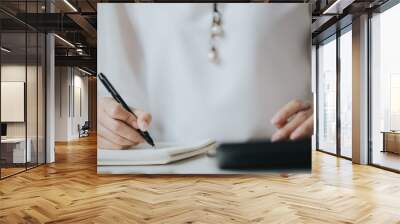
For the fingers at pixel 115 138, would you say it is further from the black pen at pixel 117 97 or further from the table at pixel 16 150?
the table at pixel 16 150

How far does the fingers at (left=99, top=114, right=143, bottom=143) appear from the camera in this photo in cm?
564

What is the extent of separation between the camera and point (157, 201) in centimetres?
430

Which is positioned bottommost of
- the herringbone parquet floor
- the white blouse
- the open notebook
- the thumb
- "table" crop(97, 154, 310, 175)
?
the herringbone parquet floor

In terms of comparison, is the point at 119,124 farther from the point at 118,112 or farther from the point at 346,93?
the point at 346,93

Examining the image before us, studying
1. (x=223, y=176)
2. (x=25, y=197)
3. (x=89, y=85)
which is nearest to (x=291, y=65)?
(x=223, y=176)

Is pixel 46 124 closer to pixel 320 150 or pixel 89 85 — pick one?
pixel 320 150

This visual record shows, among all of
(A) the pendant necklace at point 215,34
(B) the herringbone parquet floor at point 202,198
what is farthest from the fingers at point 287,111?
(A) the pendant necklace at point 215,34

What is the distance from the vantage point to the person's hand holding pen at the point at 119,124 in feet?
18.5

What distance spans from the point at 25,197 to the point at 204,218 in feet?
7.72

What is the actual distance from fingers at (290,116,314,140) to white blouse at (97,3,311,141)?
14.5 inches

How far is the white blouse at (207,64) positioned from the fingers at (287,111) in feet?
0.23

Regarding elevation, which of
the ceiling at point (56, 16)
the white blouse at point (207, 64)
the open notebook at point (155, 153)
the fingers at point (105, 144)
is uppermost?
the ceiling at point (56, 16)

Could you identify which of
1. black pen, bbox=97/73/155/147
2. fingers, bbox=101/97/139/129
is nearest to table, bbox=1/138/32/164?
fingers, bbox=101/97/139/129

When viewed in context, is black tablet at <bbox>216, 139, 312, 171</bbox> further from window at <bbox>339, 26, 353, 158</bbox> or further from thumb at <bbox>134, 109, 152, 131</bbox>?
window at <bbox>339, 26, 353, 158</bbox>
